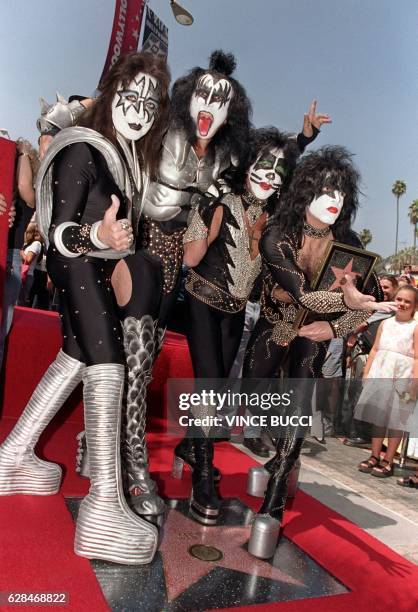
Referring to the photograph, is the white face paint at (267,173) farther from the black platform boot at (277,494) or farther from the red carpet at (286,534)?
the red carpet at (286,534)

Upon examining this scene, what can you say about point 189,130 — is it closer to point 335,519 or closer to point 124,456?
point 124,456

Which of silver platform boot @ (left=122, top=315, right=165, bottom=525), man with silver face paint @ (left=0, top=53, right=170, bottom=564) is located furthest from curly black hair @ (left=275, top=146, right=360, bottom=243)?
silver platform boot @ (left=122, top=315, right=165, bottom=525)

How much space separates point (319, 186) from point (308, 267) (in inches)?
11.8

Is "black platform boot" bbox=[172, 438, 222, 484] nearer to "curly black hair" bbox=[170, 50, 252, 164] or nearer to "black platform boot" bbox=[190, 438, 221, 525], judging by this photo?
"black platform boot" bbox=[190, 438, 221, 525]

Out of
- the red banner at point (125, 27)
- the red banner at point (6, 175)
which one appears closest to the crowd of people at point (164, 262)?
the red banner at point (6, 175)

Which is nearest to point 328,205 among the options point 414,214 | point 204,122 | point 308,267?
point 308,267

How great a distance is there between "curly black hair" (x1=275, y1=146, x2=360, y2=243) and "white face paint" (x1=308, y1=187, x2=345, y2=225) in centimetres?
2

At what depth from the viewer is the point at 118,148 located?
66.9 inches

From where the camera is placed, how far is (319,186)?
1.87 meters

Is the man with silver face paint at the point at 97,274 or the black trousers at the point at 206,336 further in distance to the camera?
the black trousers at the point at 206,336

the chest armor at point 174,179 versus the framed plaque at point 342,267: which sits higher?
the chest armor at point 174,179

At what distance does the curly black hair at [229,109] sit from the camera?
192 centimetres

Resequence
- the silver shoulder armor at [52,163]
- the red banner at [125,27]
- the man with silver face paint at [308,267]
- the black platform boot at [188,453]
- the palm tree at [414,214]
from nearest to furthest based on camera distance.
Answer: the silver shoulder armor at [52,163], the man with silver face paint at [308,267], the black platform boot at [188,453], the red banner at [125,27], the palm tree at [414,214]

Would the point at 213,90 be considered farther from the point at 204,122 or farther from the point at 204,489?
the point at 204,489
